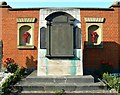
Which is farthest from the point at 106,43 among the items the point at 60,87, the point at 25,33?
the point at 60,87

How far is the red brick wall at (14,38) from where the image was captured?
15.9m

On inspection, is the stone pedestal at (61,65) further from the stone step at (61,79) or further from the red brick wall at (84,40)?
the red brick wall at (84,40)

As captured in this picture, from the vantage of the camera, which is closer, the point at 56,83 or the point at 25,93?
the point at 25,93

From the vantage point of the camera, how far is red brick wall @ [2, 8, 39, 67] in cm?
1593

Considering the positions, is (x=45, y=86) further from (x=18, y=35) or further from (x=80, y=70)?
(x=18, y=35)

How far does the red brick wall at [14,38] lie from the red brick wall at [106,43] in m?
2.98

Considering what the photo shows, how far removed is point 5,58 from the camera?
52.7 ft

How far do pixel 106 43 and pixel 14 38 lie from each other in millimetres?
5511

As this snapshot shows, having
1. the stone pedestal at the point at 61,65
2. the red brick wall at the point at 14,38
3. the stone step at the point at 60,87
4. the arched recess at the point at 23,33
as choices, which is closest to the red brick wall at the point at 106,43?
the red brick wall at the point at 14,38

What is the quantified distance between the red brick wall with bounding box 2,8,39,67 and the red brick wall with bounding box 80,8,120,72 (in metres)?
Result: 2.98

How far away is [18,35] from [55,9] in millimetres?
5214

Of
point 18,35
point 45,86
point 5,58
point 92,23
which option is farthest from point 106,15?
point 45,86

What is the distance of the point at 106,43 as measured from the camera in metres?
15.9

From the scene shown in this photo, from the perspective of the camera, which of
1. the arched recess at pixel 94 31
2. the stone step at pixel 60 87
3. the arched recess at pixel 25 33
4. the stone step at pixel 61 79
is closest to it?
the stone step at pixel 60 87
